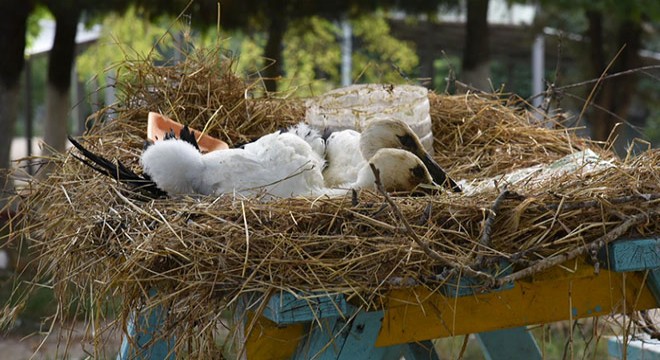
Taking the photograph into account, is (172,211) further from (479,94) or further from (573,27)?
(573,27)

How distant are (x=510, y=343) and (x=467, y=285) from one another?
111 centimetres

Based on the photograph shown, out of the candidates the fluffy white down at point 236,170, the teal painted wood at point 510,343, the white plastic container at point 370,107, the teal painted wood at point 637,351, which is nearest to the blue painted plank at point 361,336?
the fluffy white down at point 236,170

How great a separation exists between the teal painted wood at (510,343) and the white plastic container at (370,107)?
2.28ft

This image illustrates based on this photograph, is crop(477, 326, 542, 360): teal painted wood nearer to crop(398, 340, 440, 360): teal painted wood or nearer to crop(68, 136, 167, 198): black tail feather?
crop(398, 340, 440, 360): teal painted wood

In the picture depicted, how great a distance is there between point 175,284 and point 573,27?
1079cm

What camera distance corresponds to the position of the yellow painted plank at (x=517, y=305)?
5.98 ft

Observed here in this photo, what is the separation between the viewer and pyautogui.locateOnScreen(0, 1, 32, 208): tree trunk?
7219mm

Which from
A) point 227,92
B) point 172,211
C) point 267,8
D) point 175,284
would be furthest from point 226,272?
point 267,8

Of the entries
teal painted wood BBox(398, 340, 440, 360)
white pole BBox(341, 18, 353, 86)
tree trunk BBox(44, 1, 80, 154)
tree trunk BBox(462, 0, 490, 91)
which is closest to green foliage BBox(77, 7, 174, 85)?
tree trunk BBox(44, 1, 80, 154)

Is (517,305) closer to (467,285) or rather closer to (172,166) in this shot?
(467,285)

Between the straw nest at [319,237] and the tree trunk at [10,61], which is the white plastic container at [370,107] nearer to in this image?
the straw nest at [319,237]

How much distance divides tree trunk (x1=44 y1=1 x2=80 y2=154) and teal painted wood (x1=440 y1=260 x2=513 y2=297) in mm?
6904

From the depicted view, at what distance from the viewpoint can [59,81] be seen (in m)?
8.40

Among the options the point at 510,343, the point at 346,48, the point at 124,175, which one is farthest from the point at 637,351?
the point at 346,48
